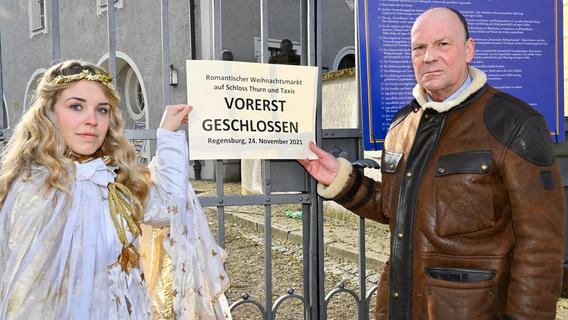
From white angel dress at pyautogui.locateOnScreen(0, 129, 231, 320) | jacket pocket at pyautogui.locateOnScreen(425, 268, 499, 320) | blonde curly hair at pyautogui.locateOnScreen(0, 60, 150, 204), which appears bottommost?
jacket pocket at pyautogui.locateOnScreen(425, 268, 499, 320)

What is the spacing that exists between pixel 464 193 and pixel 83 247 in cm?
138

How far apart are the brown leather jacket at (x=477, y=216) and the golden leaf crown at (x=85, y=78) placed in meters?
1.21

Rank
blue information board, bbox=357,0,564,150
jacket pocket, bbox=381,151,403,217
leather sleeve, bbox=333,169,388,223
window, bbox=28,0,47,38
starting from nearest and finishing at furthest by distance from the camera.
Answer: jacket pocket, bbox=381,151,403,217 → leather sleeve, bbox=333,169,388,223 → blue information board, bbox=357,0,564,150 → window, bbox=28,0,47,38

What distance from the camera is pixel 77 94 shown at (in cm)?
183

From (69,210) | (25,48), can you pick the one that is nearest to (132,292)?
(69,210)

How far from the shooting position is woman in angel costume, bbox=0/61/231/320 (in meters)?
1.70

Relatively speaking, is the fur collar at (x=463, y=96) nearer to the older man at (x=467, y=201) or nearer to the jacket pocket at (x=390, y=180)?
the older man at (x=467, y=201)

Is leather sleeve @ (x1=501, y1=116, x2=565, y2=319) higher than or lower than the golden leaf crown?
lower

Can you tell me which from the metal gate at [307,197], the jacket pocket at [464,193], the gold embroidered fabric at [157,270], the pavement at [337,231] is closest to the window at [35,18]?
the pavement at [337,231]

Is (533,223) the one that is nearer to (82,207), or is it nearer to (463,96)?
(463,96)

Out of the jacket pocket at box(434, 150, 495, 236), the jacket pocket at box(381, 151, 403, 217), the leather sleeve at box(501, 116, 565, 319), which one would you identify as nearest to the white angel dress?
the jacket pocket at box(381, 151, 403, 217)

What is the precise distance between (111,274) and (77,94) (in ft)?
2.04

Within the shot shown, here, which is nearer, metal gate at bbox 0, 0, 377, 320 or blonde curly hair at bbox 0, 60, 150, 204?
blonde curly hair at bbox 0, 60, 150, 204

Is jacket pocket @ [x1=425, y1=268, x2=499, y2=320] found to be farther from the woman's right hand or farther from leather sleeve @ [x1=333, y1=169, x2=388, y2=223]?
the woman's right hand
